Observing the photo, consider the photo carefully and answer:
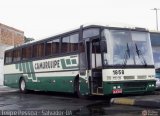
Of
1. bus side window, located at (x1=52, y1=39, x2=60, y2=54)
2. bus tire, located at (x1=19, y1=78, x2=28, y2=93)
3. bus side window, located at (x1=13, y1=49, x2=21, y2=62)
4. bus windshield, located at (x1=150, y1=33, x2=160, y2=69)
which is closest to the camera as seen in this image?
bus side window, located at (x1=52, y1=39, x2=60, y2=54)

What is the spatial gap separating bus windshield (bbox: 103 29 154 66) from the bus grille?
786 millimetres

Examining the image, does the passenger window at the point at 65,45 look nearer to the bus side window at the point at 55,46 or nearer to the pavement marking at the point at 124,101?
the bus side window at the point at 55,46

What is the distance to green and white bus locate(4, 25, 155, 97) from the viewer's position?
15.3 meters

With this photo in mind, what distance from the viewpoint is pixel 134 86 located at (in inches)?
622

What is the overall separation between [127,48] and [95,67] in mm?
1467

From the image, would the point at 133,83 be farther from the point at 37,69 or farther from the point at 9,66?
the point at 9,66

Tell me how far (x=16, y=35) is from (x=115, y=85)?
1682 inches

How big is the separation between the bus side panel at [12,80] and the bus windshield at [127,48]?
1000cm

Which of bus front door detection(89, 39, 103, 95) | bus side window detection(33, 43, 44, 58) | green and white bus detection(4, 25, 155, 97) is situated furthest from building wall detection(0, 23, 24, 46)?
bus front door detection(89, 39, 103, 95)

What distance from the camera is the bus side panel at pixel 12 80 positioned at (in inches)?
969

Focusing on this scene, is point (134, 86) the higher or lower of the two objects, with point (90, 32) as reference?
lower

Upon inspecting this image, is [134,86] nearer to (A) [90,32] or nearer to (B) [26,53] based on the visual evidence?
(A) [90,32]

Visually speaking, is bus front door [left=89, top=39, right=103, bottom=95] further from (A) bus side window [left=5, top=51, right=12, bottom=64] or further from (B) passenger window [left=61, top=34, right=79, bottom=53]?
(A) bus side window [left=5, top=51, right=12, bottom=64]

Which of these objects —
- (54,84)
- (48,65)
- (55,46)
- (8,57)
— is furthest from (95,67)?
(8,57)
